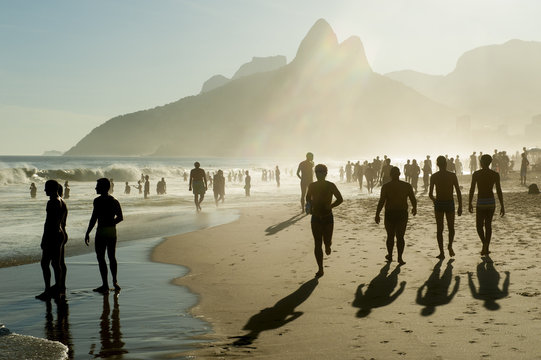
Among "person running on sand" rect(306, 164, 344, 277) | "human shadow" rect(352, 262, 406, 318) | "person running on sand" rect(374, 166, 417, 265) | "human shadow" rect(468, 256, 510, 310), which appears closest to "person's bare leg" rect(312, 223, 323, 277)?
"person running on sand" rect(306, 164, 344, 277)

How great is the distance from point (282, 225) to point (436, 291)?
9.17 meters

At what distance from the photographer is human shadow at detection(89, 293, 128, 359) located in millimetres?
5324

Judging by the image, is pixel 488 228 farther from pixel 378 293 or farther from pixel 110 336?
pixel 110 336

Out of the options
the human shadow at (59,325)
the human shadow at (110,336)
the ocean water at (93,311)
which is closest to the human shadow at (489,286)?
the ocean water at (93,311)

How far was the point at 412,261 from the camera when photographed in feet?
33.7

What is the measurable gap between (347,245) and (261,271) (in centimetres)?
324

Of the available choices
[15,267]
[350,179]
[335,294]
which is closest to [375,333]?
[335,294]

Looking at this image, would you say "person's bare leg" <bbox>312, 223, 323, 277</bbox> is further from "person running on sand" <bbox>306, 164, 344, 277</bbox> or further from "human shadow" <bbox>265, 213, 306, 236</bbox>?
"human shadow" <bbox>265, 213, 306, 236</bbox>

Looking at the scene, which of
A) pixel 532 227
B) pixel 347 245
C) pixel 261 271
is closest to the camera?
pixel 261 271

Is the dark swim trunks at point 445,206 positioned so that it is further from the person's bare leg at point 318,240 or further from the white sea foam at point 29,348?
the white sea foam at point 29,348

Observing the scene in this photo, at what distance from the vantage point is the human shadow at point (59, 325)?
579cm

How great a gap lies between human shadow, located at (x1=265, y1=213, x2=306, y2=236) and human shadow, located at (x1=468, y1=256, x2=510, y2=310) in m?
6.69

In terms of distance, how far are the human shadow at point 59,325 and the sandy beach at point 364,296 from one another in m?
1.47

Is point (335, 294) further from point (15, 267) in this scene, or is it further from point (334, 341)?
point (15, 267)
